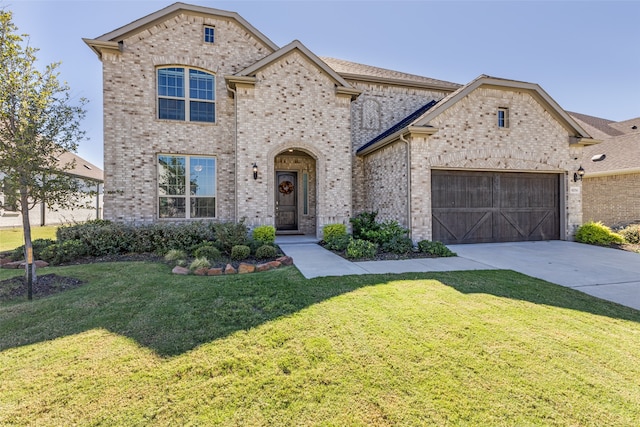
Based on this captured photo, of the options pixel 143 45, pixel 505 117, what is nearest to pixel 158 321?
pixel 143 45

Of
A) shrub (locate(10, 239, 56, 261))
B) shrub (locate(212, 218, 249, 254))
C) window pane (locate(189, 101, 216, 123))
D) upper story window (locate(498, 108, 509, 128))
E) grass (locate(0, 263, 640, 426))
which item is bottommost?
grass (locate(0, 263, 640, 426))

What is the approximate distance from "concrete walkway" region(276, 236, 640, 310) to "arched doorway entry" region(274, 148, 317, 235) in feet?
10.1

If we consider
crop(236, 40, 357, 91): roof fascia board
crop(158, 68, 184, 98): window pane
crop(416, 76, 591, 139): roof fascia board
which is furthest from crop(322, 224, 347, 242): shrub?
crop(158, 68, 184, 98): window pane

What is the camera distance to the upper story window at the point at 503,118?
10430 mm

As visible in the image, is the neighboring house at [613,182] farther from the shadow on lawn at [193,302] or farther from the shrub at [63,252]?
the shrub at [63,252]

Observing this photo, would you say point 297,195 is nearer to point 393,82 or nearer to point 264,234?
point 264,234

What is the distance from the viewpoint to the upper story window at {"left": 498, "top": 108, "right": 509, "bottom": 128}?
Answer: 10.4m

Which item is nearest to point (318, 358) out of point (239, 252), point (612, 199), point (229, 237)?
point (239, 252)

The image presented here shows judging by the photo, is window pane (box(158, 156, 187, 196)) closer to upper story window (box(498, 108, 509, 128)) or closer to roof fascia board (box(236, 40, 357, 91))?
roof fascia board (box(236, 40, 357, 91))

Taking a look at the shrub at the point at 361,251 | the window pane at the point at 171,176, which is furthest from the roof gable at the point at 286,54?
the shrub at the point at 361,251

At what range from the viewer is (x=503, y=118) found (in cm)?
1048

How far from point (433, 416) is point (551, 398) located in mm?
1043

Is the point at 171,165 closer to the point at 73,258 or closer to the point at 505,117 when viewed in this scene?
the point at 73,258

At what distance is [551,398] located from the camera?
7.79 feet
